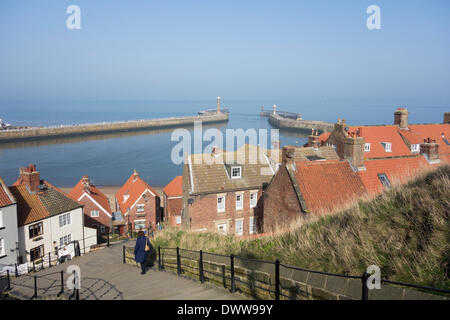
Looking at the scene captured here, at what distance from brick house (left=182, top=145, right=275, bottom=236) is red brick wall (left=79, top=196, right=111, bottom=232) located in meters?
14.2

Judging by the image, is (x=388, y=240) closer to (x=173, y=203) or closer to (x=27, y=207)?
(x=27, y=207)

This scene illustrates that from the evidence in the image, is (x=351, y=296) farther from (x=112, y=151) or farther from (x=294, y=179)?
(x=112, y=151)

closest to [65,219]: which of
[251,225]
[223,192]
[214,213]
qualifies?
[214,213]

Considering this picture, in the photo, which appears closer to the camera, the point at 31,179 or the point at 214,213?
A: the point at 31,179

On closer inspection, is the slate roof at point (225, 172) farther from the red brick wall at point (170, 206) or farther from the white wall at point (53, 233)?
the red brick wall at point (170, 206)

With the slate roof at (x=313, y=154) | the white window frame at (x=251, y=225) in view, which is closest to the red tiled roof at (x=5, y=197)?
the white window frame at (x=251, y=225)

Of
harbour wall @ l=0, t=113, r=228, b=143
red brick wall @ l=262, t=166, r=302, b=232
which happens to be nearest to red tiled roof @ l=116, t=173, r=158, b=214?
red brick wall @ l=262, t=166, r=302, b=232

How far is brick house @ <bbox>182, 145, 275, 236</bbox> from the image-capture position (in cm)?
2936

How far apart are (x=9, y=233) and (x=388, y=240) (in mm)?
24893

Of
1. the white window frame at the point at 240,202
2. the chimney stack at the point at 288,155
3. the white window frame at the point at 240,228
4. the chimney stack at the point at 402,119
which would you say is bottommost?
the white window frame at the point at 240,228

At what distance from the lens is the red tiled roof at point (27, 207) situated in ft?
89.8

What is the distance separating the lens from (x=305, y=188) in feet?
70.4

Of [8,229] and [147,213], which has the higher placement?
[8,229]
